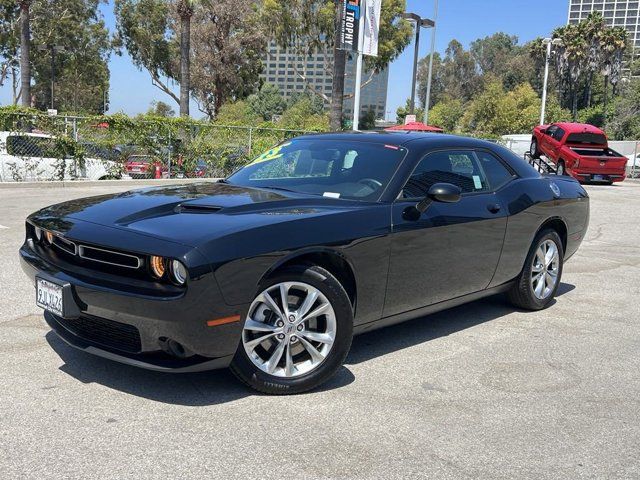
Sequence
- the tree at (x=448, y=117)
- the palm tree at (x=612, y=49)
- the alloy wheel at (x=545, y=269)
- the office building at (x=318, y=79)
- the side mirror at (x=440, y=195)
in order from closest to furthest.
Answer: the side mirror at (x=440, y=195) < the alloy wheel at (x=545, y=269) < the office building at (x=318, y=79) < the palm tree at (x=612, y=49) < the tree at (x=448, y=117)

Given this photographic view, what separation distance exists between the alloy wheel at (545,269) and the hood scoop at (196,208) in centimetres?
307

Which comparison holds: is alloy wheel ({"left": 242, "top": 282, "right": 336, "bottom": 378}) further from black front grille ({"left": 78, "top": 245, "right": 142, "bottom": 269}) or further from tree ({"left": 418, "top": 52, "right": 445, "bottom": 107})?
tree ({"left": 418, "top": 52, "right": 445, "bottom": 107})

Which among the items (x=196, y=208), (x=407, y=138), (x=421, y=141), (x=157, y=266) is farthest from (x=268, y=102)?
(x=157, y=266)

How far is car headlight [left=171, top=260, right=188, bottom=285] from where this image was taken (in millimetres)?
3221

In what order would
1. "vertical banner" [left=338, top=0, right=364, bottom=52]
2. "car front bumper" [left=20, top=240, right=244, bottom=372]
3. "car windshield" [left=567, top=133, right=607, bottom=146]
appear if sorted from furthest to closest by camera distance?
"car windshield" [left=567, top=133, right=607, bottom=146] < "vertical banner" [left=338, top=0, right=364, bottom=52] < "car front bumper" [left=20, top=240, right=244, bottom=372]

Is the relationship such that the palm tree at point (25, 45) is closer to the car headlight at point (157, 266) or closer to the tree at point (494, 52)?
the car headlight at point (157, 266)

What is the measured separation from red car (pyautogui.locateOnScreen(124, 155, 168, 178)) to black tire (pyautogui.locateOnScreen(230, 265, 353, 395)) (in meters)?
14.9

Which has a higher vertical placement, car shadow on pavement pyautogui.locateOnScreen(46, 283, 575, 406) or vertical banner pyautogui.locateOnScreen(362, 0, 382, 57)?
vertical banner pyautogui.locateOnScreen(362, 0, 382, 57)

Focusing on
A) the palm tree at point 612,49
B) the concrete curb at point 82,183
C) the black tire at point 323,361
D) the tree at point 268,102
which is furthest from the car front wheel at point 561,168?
the tree at point 268,102

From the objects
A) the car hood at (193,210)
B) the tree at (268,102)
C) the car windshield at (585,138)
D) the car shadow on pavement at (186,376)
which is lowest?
the car shadow on pavement at (186,376)

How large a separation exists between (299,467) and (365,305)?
→ 1334 millimetres

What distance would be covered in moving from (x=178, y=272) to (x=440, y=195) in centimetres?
187

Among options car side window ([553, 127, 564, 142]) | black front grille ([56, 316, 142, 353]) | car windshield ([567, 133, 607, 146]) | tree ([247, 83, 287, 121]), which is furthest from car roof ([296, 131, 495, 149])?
tree ([247, 83, 287, 121])

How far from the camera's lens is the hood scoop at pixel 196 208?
12.4ft
